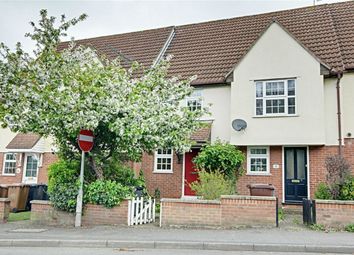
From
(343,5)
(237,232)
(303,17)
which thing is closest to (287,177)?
(237,232)

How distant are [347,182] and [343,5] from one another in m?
11.4

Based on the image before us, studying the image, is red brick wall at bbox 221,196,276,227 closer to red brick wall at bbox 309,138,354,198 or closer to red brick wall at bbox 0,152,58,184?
red brick wall at bbox 309,138,354,198

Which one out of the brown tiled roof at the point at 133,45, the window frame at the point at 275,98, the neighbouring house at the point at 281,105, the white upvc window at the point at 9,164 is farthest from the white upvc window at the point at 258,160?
the white upvc window at the point at 9,164

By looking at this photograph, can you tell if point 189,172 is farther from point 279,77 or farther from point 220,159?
point 279,77

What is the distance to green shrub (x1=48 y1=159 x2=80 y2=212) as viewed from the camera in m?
10.8

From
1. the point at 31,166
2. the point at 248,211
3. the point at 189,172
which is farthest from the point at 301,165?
the point at 31,166

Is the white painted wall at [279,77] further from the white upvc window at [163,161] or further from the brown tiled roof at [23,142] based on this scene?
the brown tiled roof at [23,142]

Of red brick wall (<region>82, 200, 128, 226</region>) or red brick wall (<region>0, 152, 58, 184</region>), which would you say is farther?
red brick wall (<region>0, 152, 58, 184</region>)

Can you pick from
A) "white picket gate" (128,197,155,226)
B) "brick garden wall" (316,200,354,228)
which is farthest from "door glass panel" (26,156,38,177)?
"brick garden wall" (316,200,354,228)

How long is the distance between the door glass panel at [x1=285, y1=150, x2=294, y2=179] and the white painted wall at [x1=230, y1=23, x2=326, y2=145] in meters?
0.86

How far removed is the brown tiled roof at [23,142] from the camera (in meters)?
19.2

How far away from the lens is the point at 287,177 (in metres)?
14.8

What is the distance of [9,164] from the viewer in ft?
66.4

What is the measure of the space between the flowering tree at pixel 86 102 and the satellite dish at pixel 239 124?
3.26 m
